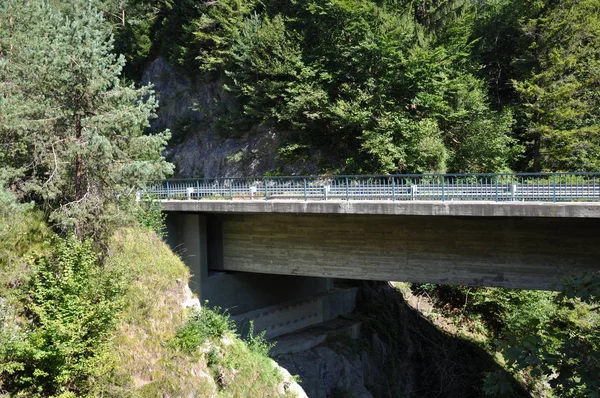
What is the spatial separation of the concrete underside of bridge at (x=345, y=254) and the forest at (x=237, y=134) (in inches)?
77.7

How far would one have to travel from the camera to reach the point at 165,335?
12.7 meters

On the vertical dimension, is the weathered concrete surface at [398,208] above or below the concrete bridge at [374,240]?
above

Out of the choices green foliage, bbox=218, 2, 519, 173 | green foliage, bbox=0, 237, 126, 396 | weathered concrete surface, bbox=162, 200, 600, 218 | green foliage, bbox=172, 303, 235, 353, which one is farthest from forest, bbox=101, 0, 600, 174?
green foliage, bbox=0, 237, 126, 396

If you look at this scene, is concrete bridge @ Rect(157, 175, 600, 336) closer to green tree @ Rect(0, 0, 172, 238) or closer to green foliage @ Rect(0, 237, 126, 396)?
green tree @ Rect(0, 0, 172, 238)

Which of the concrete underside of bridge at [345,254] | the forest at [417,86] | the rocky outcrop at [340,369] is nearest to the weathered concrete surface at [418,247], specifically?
the concrete underside of bridge at [345,254]

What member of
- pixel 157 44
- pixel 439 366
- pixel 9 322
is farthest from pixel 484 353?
pixel 157 44

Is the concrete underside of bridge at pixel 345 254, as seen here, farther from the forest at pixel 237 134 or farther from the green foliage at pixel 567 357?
the green foliage at pixel 567 357

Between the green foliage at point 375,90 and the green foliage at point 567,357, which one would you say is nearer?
the green foliage at point 567,357

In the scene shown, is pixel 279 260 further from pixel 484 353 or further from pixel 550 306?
pixel 550 306

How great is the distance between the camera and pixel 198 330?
13062 millimetres

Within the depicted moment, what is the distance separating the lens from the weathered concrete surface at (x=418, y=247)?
12.9m

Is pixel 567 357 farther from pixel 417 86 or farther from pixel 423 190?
pixel 417 86

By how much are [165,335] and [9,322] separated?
3.75 metres

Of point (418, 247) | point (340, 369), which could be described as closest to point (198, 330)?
point (418, 247)
